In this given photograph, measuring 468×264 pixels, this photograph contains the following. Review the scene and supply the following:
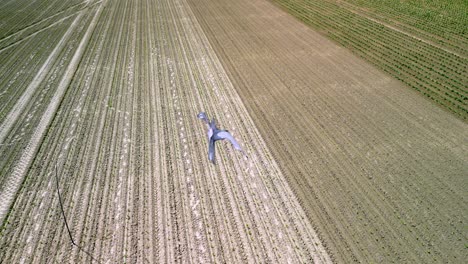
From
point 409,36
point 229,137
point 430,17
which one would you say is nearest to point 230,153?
point 229,137

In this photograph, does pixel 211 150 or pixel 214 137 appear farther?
pixel 214 137

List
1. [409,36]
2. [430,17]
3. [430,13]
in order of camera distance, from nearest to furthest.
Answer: [409,36] < [430,17] < [430,13]

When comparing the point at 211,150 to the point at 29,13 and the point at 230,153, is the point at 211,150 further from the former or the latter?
the point at 29,13

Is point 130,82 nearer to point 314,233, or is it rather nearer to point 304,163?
point 304,163

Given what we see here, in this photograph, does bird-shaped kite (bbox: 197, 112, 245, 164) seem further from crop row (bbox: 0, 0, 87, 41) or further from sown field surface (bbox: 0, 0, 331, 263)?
crop row (bbox: 0, 0, 87, 41)

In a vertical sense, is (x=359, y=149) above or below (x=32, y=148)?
below

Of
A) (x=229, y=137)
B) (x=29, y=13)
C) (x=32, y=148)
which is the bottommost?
(x=229, y=137)

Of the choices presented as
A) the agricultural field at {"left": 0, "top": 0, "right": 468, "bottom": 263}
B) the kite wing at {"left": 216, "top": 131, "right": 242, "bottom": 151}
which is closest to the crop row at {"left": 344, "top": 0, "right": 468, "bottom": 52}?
the agricultural field at {"left": 0, "top": 0, "right": 468, "bottom": 263}
